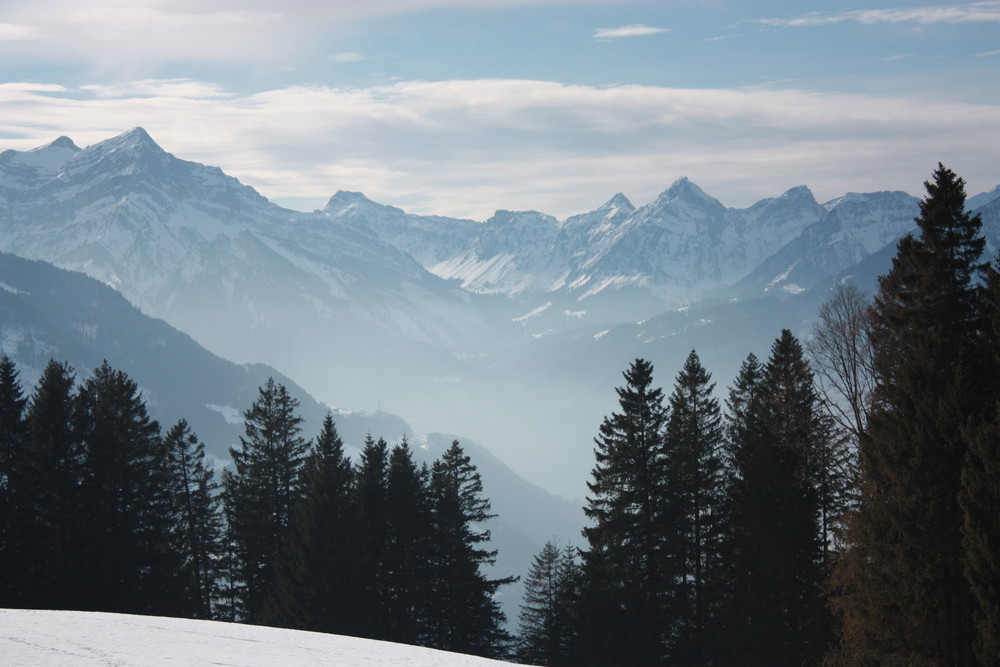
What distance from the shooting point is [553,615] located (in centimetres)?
4138

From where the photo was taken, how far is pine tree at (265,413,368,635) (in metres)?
31.4

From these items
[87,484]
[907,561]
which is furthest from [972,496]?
[87,484]

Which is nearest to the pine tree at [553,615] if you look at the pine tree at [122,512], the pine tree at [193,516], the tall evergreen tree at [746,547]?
the tall evergreen tree at [746,547]

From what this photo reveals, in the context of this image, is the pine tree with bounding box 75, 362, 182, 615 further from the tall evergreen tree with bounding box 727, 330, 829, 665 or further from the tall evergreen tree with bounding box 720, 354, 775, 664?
the tall evergreen tree with bounding box 727, 330, 829, 665

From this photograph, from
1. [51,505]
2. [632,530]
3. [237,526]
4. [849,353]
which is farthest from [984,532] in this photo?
[51,505]

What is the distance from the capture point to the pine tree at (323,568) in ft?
103

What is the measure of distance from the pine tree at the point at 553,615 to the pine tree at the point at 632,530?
9.68 feet

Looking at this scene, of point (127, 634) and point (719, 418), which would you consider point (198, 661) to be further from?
point (719, 418)

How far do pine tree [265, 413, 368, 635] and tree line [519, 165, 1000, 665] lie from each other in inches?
378

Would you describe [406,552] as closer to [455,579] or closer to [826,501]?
[455,579]

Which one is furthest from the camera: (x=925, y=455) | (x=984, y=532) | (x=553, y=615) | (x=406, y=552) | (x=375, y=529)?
(x=553, y=615)

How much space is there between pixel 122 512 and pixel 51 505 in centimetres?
263

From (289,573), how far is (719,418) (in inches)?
720

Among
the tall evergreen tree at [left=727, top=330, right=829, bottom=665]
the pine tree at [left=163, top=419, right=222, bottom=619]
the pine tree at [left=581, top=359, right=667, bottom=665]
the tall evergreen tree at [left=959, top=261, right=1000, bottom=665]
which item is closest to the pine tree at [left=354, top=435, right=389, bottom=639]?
the pine tree at [left=163, top=419, right=222, bottom=619]
